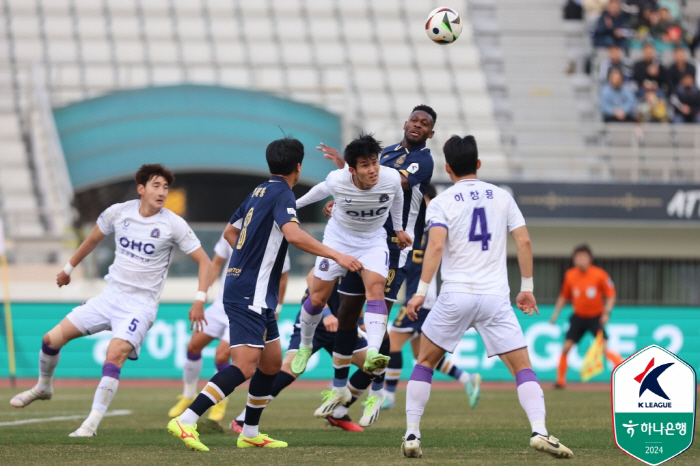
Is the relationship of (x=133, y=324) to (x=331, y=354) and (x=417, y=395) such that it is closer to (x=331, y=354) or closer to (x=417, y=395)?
(x=331, y=354)

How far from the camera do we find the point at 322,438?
837cm

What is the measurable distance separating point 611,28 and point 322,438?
18583mm

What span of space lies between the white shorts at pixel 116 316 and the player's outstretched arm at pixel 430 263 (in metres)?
3.16

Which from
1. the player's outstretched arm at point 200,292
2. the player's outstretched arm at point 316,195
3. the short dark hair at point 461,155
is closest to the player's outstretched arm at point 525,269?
the short dark hair at point 461,155

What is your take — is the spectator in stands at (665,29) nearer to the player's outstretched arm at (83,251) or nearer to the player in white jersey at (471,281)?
the player's outstretched arm at (83,251)

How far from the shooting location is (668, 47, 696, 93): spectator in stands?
22.9 m

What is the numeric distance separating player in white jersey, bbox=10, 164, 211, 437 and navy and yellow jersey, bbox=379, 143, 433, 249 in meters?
1.87

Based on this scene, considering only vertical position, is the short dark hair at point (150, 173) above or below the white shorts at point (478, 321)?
above

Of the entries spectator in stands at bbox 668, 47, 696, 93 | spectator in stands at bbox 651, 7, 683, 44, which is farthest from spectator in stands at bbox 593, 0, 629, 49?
spectator in stands at bbox 668, 47, 696, 93

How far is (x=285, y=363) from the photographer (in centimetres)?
935

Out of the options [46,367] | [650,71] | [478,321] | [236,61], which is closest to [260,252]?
[478,321]

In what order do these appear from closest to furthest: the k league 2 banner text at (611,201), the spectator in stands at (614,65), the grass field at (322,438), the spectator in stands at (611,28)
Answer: the grass field at (322,438), the k league 2 banner text at (611,201), the spectator in stands at (614,65), the spectator in stands at (611,28)

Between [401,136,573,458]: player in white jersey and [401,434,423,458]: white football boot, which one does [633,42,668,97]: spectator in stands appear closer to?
[401,136,573,458]: player in white jersey

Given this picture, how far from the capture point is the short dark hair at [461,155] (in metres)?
7.12
